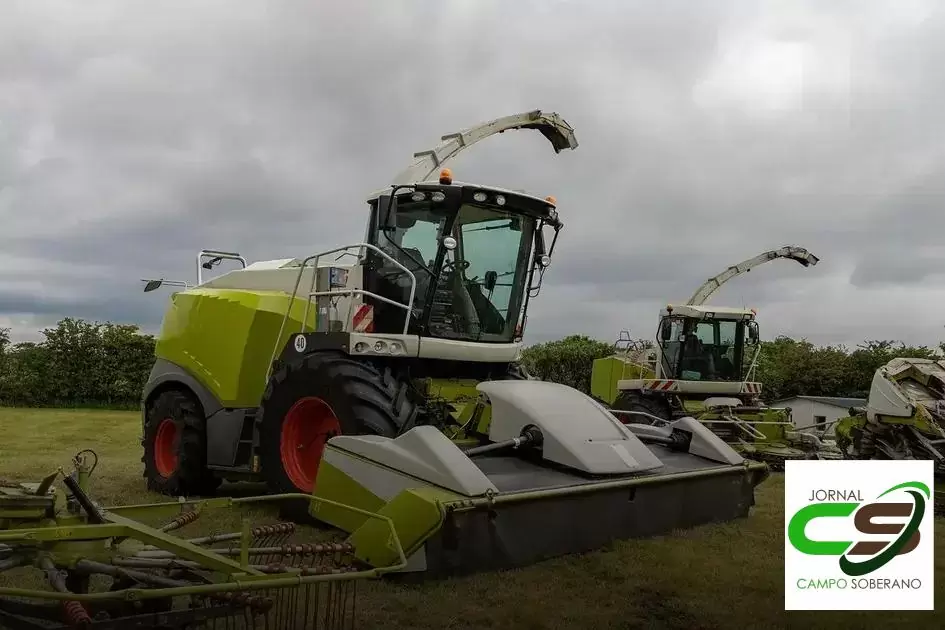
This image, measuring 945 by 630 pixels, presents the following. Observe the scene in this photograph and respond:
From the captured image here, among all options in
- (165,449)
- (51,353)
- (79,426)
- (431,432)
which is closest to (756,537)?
(431,432)

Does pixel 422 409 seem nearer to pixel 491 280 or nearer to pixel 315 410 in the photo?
pixel 315 410

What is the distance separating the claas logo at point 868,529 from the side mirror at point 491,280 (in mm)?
2921

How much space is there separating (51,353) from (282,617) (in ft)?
81.7

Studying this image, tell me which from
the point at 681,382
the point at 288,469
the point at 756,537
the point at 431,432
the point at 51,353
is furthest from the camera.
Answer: the point at 51,353

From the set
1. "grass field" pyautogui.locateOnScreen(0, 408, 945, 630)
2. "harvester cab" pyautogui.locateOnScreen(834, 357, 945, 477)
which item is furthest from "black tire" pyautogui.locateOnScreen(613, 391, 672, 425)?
"grass field" pyautogui.locateOnScreen(0, 408, 945, 630)

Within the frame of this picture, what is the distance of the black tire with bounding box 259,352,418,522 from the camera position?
5.05m

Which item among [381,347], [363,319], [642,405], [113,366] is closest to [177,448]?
[363,319]

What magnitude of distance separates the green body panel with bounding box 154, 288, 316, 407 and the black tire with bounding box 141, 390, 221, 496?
339 millimetres

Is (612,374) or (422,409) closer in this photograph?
(422,409)

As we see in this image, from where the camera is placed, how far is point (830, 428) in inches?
436

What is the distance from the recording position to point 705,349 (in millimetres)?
13039

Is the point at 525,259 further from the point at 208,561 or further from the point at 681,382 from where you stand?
the point at 681,382
